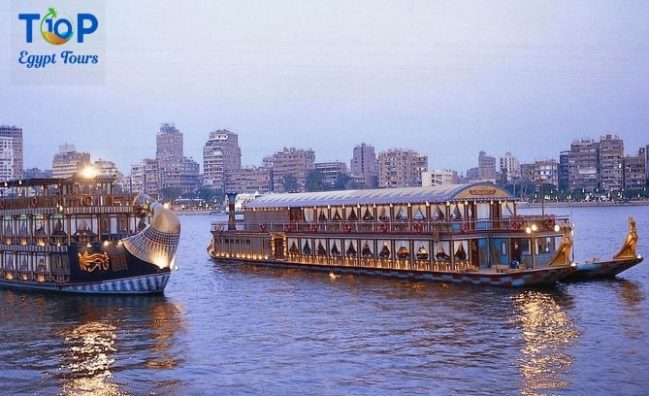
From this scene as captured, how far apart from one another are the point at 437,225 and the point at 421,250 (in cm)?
258

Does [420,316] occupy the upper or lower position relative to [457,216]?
lower

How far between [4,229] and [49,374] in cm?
3445

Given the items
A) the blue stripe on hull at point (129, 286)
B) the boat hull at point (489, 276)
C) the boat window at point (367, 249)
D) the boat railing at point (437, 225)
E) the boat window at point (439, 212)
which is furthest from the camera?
the boat window at point (367, 249)

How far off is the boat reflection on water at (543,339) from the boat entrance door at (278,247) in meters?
30.6

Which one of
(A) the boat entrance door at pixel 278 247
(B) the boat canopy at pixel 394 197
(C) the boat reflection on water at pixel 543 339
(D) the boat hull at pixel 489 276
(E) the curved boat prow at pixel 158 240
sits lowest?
(C) the boat reflection on water at pixel 543 339

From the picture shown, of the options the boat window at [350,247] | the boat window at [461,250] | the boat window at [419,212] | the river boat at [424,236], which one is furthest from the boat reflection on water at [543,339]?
the boat window at [350,247]

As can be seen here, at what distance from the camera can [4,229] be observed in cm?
6638

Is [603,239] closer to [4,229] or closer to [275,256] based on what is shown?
[275,256]

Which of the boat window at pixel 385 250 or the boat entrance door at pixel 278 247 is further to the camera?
the boat entrance door at pixel 278 247

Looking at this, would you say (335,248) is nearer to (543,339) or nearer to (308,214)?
(308,214)

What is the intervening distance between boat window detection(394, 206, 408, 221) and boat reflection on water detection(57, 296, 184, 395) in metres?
20.2

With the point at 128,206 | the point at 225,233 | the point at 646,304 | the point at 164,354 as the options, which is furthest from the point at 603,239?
the point at 164,354

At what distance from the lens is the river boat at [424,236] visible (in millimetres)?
58031

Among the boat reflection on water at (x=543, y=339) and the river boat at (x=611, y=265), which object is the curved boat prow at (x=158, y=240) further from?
the river boat at (x=611, y=265)
